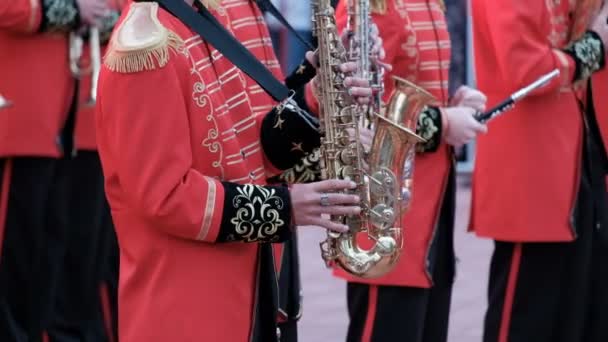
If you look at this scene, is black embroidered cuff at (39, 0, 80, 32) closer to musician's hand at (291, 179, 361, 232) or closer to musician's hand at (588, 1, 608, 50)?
musician's hand at (588, 1, 608, 50)

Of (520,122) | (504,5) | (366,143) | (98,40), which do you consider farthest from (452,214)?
(98,40)

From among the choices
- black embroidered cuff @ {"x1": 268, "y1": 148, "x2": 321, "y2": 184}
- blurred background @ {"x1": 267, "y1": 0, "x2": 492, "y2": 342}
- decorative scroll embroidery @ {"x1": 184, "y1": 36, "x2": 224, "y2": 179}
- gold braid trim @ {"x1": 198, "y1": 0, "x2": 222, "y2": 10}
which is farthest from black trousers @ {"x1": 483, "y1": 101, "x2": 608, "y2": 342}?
decorative scroll embroidery @ {"x1": 184, "y1": 36, "x2": 224, "y2": 179}

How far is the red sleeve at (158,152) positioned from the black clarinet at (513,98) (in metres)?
1.58

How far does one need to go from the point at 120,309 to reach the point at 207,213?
1.02ft

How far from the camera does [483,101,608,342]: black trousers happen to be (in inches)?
167

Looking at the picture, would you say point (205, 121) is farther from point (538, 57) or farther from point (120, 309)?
point (538, 57)

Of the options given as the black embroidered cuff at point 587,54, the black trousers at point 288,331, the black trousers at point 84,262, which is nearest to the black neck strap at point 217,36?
the black trousers at point 288,331

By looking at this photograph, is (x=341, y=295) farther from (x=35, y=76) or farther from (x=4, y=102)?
(x=4, y=102)

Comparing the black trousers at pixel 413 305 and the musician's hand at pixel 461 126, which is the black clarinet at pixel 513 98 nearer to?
the musician's hand at pixel 461 126

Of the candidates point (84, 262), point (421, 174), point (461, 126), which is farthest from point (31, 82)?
point (461, 126)

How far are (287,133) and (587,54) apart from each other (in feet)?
4.95

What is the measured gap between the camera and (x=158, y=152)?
257cm

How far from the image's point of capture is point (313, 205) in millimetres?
2709

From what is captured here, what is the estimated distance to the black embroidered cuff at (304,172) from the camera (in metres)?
3.36
